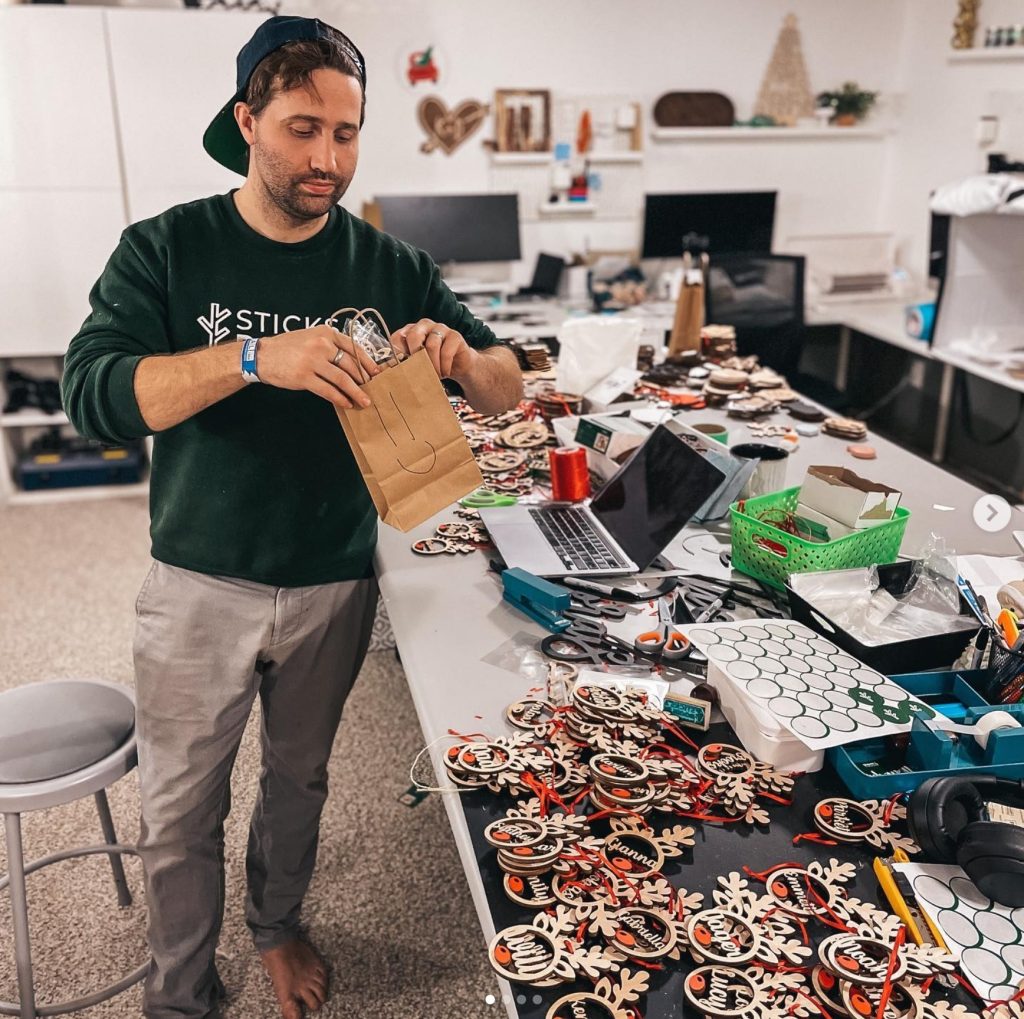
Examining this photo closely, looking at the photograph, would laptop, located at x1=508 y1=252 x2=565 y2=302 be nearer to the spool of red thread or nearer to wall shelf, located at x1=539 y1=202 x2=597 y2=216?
wall shelf, located at x1=539 y1=202 x2=597 y2=216

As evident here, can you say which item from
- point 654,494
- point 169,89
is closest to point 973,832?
point 654,494

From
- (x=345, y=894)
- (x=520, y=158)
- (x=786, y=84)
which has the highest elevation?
(x=786, y=84)

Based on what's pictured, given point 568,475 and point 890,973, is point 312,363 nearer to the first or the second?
point 568,475

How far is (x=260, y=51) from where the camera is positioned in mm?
1371

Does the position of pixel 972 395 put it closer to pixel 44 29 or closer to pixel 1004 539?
pixel 1004 539

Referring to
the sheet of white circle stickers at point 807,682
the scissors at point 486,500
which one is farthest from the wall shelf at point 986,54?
the sheet of white circle stickers at point 807,682

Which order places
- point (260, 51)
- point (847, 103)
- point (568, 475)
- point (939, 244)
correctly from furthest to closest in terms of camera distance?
point (847, 103) < point (939, 244) < point (568, 475) < point (260, 51)

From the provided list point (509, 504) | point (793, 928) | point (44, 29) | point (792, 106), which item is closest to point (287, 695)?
point (509, 504)

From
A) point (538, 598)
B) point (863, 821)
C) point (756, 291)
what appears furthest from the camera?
point (756, 291)

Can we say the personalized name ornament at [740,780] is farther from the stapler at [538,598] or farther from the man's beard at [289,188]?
the man's beard at [289,188]

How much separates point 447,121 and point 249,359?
350 centimetres

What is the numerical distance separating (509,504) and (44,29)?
2991 millimetres

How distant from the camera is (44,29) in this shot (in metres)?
3.53

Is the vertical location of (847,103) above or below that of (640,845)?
above
